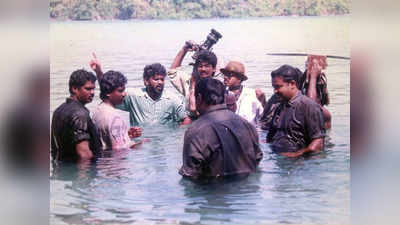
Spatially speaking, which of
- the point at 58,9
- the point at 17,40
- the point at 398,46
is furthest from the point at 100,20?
the point at 398,46

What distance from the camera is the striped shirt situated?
4926mm

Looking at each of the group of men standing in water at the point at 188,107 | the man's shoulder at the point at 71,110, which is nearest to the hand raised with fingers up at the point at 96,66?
the group of men standing in water at the point at 188,107

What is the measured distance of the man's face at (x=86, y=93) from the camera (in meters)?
4.91

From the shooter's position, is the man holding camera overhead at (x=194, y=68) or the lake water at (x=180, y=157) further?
the man holding camera overhead at (x=194, y=68)

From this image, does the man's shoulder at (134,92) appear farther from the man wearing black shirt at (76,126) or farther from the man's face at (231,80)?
the man's face at (231,80)

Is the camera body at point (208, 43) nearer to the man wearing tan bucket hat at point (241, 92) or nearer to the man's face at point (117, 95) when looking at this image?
the man wearing tan bucket hat at point (241, 92)

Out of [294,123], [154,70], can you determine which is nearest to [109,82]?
[154,70]

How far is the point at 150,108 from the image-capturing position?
194 inches

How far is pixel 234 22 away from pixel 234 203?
1467mm

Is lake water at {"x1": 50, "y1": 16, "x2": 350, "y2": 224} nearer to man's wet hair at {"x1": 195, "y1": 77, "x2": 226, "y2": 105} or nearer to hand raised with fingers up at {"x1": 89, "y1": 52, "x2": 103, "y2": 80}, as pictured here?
hand raised with fingers up at {"x1": 89, "y1": 52, "x2": 103, "y2": 80}

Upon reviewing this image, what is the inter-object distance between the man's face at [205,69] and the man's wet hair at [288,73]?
0.50 meters

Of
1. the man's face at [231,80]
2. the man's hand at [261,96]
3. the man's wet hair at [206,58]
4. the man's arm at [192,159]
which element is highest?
the man's wet hair at [206,58]

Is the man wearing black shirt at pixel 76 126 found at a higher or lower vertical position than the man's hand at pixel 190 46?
lower

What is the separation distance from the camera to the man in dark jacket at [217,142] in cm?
470
